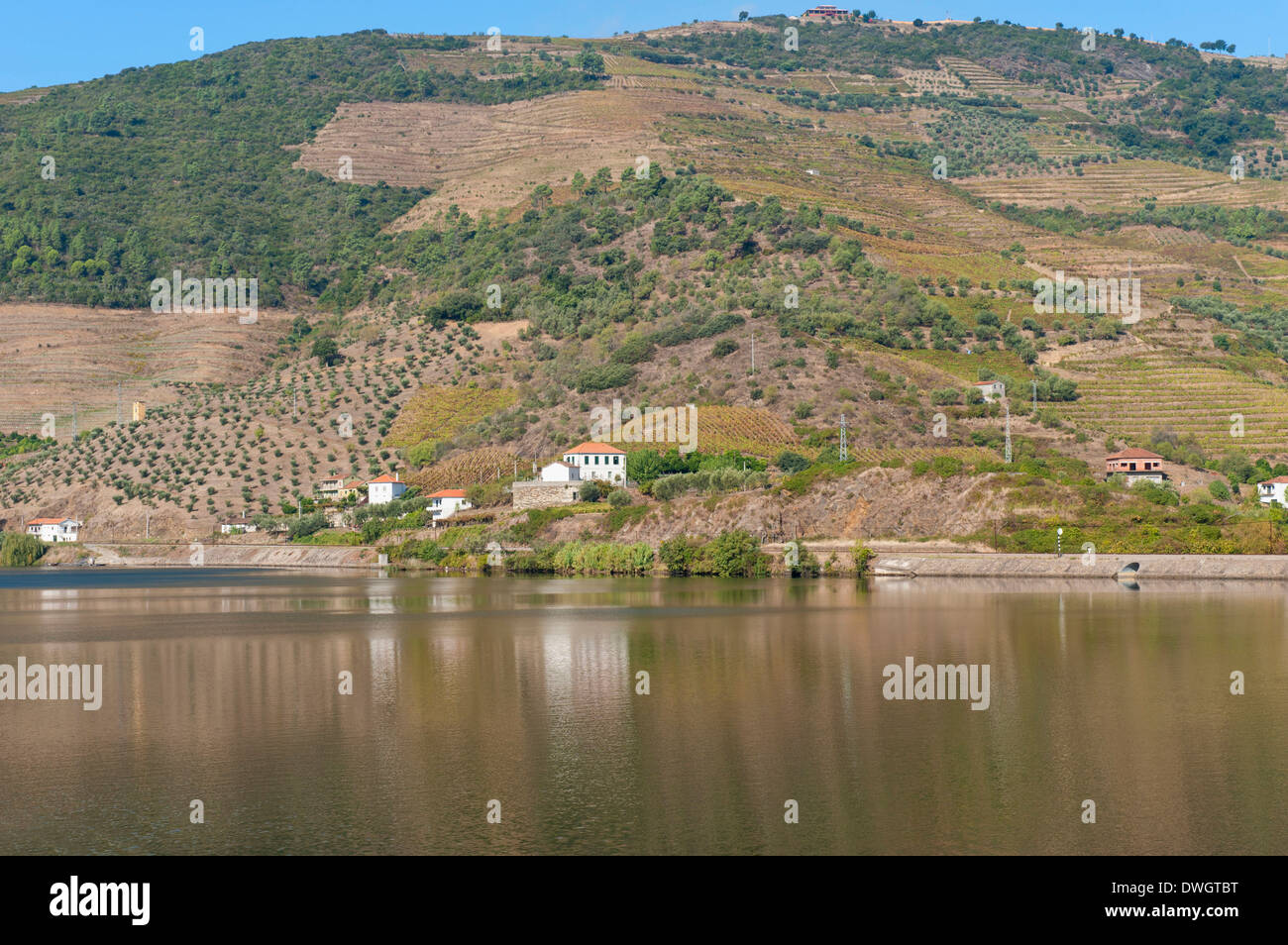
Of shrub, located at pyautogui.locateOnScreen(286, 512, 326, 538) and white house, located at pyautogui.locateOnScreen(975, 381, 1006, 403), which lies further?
white house, located at pyautogui.locateOnScreen(975, 381, 1006, 403)

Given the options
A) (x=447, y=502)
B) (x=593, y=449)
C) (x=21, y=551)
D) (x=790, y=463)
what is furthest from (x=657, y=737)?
(x=21, y=551)

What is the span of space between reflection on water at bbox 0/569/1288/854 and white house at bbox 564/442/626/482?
42.0 metres

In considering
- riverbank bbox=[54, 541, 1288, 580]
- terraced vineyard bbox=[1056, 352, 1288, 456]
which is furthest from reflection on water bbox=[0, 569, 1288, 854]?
terraced vineyard bbox=[1056, 352, 1288, 456]

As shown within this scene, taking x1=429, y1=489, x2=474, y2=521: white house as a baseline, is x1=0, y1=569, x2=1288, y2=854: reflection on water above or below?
below

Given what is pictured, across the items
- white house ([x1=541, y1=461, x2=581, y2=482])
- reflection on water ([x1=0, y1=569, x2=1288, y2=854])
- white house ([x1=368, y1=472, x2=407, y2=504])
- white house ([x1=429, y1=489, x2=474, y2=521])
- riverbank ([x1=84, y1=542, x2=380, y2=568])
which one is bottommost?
riverbank ([x1=84, y1=542, x2=380, y2=568])

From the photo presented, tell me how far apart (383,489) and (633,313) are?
35.6 metres

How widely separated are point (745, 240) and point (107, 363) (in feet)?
222

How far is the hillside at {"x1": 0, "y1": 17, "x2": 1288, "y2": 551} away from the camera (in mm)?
89500

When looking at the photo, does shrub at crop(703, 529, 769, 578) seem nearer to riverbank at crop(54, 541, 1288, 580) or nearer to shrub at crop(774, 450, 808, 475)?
riverbank at crop(54, 541, 1288, 580)

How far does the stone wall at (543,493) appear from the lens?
8536cm

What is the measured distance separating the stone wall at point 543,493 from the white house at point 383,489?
11.4 meters

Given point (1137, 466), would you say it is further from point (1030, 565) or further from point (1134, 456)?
point (1030, 565)

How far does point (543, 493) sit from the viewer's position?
283ft
